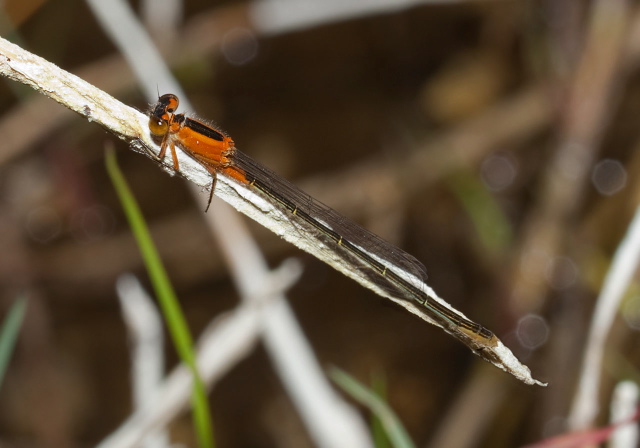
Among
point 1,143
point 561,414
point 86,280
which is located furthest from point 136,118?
point 86,280

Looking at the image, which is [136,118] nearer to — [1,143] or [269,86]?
[1,143]

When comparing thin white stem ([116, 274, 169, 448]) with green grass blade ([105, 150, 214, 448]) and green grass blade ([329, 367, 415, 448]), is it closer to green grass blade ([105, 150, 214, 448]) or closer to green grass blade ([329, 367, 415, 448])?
green grass blade ([105, 150, 214, 448])

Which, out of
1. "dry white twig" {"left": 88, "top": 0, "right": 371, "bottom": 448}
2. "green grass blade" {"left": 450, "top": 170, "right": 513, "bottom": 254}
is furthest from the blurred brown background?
"dry white twig" {"left": 88, "top": 0, "right": 371, "bottom": 448}

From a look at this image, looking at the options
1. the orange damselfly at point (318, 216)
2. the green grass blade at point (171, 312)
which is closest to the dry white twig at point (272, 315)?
the orange damselfly at point (318, 216)

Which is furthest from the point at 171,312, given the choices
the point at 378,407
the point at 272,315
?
the point at 272,315

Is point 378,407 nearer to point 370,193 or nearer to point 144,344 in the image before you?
point 144,344
